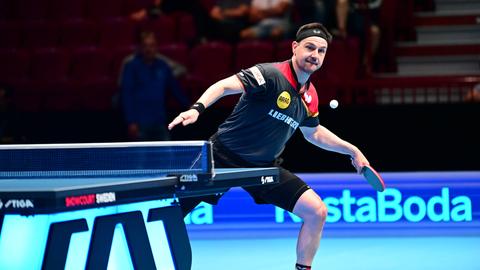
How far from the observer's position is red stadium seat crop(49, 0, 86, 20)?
12.9 meters

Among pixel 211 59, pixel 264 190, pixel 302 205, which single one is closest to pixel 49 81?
pixel 211 59

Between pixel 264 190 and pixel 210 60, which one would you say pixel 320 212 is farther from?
pixel 210 60

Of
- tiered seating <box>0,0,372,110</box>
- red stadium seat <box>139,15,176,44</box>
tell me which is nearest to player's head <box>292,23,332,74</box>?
tiered seating <box>0,0,372,110</box>

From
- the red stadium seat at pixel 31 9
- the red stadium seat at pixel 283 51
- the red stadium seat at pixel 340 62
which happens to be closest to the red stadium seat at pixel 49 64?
the red stadium seat at pixel 31 9

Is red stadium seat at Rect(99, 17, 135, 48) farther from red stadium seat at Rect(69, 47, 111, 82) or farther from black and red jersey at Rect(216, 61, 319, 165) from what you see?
black and red jersey at Rect(216, 61, 319, 165)

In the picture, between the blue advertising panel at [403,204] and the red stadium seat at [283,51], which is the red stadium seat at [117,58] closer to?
the red stadium seat at [283,51]

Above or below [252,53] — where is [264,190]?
below

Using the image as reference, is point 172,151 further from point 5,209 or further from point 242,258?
point 242,258

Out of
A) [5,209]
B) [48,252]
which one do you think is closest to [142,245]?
[48,252]

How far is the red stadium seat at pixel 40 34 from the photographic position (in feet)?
40.6

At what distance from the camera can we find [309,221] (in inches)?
227

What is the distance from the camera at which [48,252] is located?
14.0 ft

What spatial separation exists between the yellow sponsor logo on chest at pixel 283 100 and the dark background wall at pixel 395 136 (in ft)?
12.2

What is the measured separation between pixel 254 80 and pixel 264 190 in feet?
2.42
